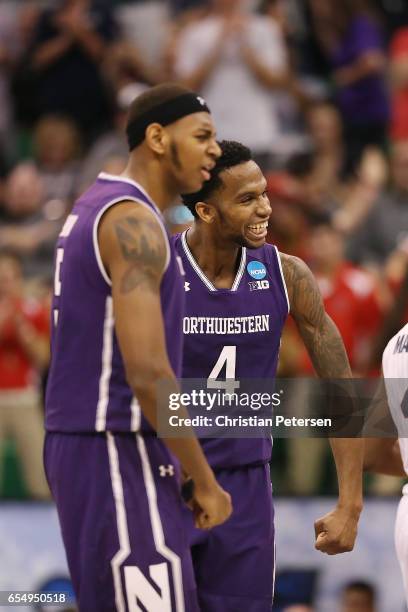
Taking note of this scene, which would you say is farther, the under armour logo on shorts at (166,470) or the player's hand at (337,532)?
the player's hand at (337,532)

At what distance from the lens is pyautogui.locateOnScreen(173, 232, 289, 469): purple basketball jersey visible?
211 inches

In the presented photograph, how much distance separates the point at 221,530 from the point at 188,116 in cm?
A: 171

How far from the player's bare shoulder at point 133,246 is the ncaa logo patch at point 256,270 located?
1.05 meters

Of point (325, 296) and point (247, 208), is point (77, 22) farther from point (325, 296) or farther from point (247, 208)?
point (247, 208)

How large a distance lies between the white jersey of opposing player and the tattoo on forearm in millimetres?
334

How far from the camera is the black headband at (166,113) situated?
462 centimetres

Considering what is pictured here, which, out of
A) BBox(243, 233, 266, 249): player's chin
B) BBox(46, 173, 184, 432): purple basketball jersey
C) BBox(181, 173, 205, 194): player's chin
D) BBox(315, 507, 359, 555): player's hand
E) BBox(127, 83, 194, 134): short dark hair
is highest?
BBox(127, 83, 194, 134): short dark hair

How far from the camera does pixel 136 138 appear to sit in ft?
15.3

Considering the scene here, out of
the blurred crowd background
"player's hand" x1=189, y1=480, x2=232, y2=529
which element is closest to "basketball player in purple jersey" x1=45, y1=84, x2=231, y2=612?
"player's hand" x1=189, y1=480, x2=232, y2=529

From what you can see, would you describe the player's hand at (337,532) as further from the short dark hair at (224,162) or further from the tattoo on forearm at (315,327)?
the short dark hair at (224,162)

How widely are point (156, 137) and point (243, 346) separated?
1.11 m

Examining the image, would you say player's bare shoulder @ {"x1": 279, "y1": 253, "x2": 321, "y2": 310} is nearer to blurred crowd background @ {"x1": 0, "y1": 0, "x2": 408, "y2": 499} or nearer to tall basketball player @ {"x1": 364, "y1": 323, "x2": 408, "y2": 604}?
tall basketball player @ {"x1": 364, "y1": 323, "x2": 408, "y2": 604}

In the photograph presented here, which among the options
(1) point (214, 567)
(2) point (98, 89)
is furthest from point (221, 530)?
(2) point (98, 89)

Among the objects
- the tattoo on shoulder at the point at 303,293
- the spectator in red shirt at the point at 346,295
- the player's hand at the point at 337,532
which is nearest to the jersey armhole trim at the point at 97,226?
the tattoo on shoulder at the point at 303,293
